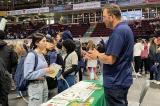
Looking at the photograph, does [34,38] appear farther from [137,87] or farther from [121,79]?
[137,87]

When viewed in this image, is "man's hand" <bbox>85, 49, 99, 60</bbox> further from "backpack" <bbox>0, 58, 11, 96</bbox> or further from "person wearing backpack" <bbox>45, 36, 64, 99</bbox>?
"backpack" <bbox>0, 58, 11, 96</bbox>

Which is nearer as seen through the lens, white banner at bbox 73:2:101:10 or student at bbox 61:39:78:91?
student at bbox 61:39:78:91

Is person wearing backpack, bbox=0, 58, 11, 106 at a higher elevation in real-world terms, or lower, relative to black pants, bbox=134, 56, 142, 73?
higher

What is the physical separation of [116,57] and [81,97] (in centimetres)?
53

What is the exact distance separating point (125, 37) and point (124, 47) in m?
0.10

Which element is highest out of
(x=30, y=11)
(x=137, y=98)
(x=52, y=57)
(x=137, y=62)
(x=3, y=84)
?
(x=52, y=57)

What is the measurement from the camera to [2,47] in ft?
20.0

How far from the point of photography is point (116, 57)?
134 inches

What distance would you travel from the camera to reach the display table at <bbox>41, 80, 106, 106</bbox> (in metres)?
3.24

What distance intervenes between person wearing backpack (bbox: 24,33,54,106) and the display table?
13.8 inches

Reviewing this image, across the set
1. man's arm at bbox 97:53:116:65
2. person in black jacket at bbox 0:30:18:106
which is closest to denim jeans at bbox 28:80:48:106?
man's arm at bbox 97:53:116:65

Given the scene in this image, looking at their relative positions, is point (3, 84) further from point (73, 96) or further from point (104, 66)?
point (104, 66)

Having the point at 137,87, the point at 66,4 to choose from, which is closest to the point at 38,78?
the point at 137,87

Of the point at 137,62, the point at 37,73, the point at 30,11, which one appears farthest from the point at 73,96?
the point at 30,11
